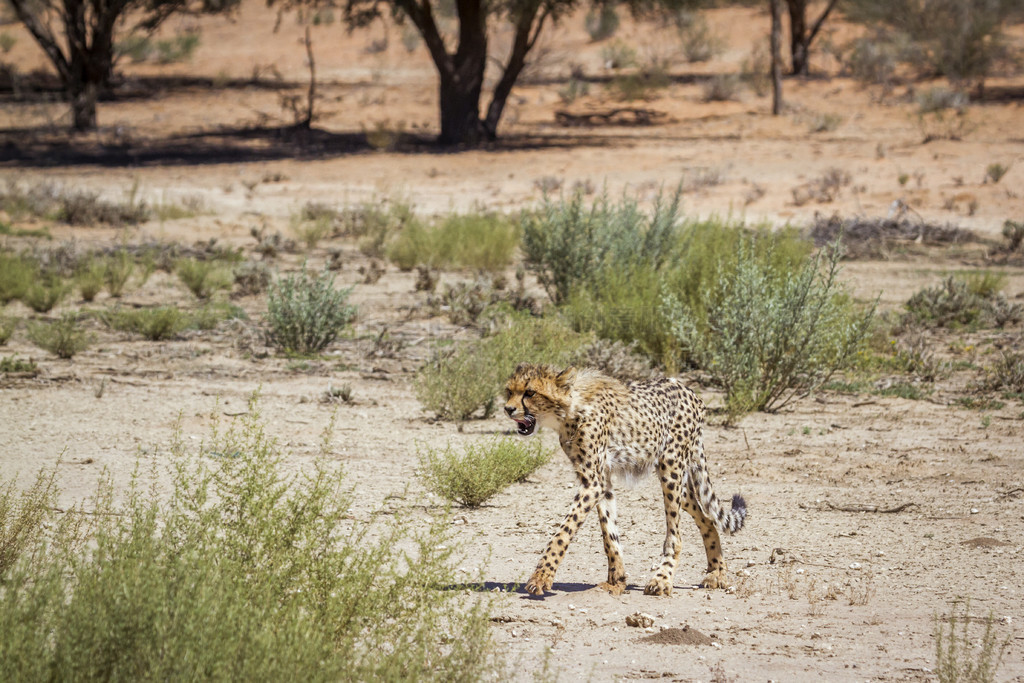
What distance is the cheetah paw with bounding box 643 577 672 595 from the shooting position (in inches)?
225

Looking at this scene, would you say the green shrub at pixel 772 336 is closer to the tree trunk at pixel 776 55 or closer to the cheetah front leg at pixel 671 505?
the cheetah front leg at pixel 671 505

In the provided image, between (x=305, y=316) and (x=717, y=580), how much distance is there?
6415 mm

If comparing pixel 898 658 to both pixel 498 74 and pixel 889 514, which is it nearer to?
pixel 889 514

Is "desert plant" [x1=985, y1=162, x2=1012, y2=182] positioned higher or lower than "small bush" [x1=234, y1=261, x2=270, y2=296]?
higher

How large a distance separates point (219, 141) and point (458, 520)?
2570 centimetres

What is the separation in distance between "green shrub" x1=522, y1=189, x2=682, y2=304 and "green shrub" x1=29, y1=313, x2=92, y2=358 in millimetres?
4946

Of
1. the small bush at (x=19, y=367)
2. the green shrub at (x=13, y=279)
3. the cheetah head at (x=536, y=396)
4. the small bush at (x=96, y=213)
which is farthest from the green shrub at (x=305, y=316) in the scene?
the small bush at (x=96, y=213)

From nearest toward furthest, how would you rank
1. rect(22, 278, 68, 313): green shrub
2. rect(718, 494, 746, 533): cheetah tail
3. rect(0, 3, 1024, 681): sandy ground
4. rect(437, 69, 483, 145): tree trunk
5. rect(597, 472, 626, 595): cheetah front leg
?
rect(0, 3, 1024, 681): sandy ground, rect(597, 472, 626, 595): cheetah front leg, rect(718, 494, 746, 533): cheetah tail, rect(22, 278, 68, 313): green shrub, rect(437, 69, 483, 145): tree trunk

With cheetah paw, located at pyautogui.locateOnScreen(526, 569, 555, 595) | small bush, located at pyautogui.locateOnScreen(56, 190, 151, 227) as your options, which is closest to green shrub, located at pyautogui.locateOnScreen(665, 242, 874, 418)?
cheetah paw, located at pyautogui.locateOnScreen(526, 569, 555, 595)

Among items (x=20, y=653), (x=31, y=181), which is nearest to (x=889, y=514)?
(x=20, y=653)

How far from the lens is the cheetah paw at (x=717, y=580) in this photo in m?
5.91

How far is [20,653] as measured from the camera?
3.35 meters

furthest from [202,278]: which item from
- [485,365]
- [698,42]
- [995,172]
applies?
[698,42]

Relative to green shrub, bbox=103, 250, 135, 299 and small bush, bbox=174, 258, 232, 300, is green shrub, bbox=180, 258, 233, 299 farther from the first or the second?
green shrub, bbox=103, 250, 135, 299
